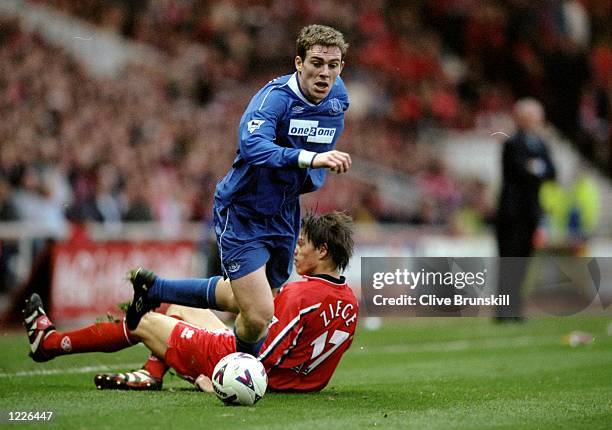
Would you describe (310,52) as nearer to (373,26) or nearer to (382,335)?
(382,335)

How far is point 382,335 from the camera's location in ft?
40.5

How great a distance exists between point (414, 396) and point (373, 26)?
15.7 meters

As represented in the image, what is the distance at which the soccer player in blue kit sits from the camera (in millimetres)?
6426

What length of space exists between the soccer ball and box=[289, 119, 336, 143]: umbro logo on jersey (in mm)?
1414

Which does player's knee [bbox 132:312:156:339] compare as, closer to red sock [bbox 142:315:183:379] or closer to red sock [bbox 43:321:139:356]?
red sock [bbox 43:321:139:356]

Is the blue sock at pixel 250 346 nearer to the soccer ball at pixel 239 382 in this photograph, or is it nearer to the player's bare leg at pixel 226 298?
the player's bare leg at pixel 226 298

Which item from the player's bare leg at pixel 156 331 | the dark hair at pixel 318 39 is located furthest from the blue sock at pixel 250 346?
the dark hair at pixel 318 39

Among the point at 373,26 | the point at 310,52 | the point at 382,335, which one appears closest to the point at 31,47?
the point at 382,335

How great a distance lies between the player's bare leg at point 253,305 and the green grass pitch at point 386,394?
0.39 meters

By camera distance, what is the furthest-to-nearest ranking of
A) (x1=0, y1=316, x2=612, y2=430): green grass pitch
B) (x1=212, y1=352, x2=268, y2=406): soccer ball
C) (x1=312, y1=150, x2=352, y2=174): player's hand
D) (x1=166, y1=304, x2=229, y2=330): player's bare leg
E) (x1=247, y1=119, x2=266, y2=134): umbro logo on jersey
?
(x1=166, y1=304, x2=229, y2=330): player's bare leg < (x1=247, y1=119, x2=266, y2=134): umbro logo on jersey < (x1=212, y1=352, x2=268, y2=406): soccer ball < (x1=312, y1=150, x2=352, y2=174): player's hand < (x1=0, y1=316, x2=612, y2=430): green grass pitch

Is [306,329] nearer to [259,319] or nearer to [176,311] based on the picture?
[259,319]

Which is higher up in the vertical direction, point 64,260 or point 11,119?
point 11,119

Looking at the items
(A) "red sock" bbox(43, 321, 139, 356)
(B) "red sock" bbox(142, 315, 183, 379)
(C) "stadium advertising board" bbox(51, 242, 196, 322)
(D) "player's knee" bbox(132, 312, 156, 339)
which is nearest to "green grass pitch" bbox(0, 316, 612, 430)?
(B) "red sock" bbox(142, 315, 183, 379)

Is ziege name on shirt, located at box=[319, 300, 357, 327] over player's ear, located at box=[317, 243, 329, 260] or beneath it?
beneath
